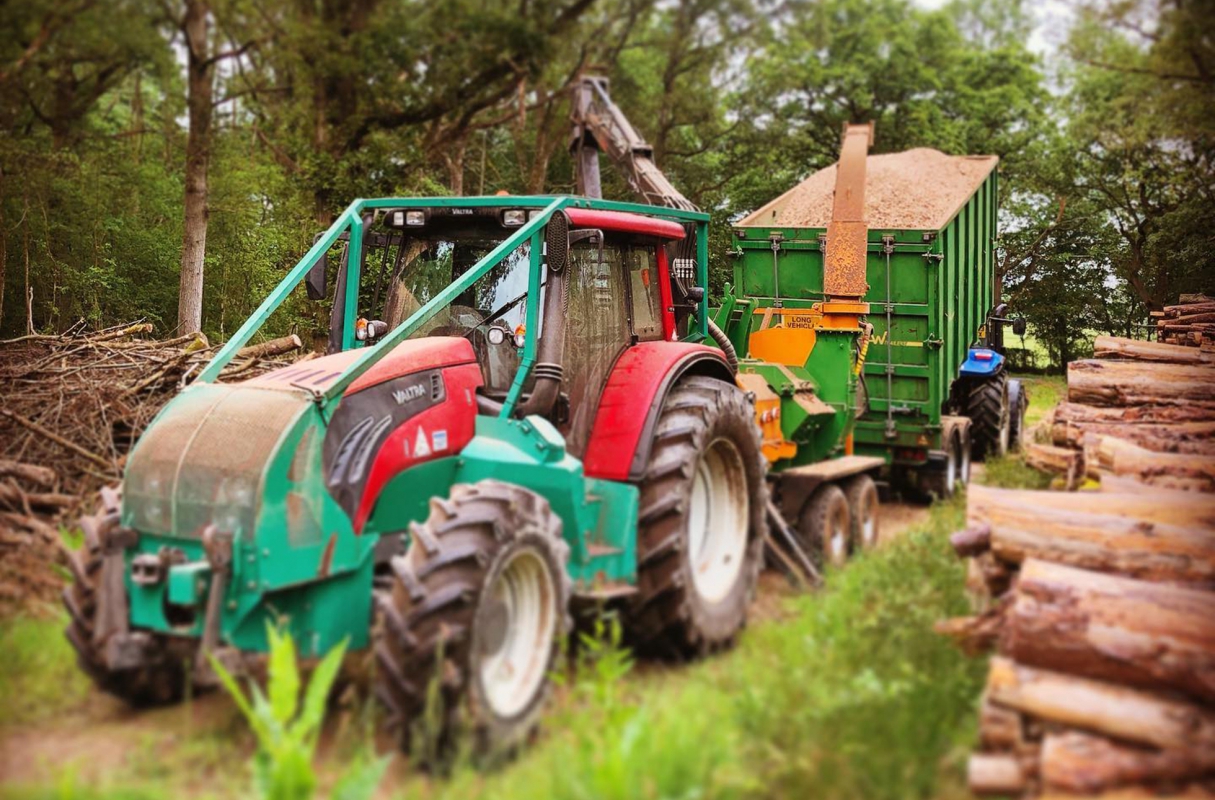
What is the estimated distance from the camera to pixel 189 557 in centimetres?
475

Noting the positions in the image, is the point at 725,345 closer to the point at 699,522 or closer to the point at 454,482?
the point at 699,522

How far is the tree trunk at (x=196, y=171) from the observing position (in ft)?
46.0

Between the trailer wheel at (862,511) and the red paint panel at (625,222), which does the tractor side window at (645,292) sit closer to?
the red paint panel at (625,222)

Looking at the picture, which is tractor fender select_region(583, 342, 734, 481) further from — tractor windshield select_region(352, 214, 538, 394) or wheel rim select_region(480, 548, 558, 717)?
wheel rim select_region(480, 548, 558, 717)

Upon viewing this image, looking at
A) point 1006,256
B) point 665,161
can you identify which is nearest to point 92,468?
point 1006,256

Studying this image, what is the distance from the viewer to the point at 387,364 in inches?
214

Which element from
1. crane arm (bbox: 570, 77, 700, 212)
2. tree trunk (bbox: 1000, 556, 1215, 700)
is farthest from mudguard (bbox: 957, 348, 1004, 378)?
tree trunk (bbox: 1000, 556, 1215, 700)

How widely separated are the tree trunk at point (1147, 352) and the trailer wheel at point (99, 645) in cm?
911

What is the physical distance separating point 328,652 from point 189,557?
71cm

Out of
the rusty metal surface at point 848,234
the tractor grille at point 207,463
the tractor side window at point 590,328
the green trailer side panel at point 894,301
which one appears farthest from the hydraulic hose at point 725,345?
the tractor grille at point 207,463

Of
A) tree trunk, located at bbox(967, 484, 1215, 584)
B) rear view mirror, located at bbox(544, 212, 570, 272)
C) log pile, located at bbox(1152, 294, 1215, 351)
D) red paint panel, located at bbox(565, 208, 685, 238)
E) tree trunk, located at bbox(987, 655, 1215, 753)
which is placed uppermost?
red paint panel, located at bbox(565, 208, 685, 238)

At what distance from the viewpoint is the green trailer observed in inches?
371

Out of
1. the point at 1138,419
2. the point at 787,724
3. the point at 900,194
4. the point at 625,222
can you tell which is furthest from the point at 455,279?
the point at 900,194

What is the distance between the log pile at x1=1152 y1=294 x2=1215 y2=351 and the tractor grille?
934 centimetres
